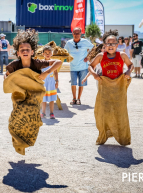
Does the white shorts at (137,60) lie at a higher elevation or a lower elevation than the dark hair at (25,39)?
lower

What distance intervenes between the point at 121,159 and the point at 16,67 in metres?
1.77

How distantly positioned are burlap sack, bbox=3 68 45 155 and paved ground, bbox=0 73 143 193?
32 cm

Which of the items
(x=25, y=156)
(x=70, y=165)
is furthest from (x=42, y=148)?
(x=70, y=165)

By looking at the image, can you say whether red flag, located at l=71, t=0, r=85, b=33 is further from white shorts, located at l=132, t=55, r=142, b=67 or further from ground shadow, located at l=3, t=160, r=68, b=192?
ground shadow, located at l=3, t=160, r=68, b=192

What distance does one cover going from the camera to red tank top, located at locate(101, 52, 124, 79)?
406 cm

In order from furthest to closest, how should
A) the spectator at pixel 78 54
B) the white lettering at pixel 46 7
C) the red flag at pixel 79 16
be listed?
the white lettering at pixel 46 7, the red flag at pixel 79 16, the spectator at pixel 78 54

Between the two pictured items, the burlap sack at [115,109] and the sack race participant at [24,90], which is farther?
the burlap sack at [115,109]

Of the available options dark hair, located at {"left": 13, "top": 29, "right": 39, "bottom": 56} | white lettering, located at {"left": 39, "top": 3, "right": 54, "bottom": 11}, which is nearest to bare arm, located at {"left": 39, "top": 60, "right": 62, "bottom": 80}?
dark hair, located at {"left": 13, "top": 29, "right": 39, "bottom": 56}

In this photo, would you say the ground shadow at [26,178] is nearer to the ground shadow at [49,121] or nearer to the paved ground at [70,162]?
the paved ground at [70,162]

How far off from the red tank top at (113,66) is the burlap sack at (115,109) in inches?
3.0

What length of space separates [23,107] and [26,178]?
0.83m

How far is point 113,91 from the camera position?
409cm

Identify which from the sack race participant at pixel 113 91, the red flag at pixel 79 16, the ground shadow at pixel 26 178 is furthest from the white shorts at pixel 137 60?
the ground shadow at pixel 26 178

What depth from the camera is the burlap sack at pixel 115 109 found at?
4094 mm
